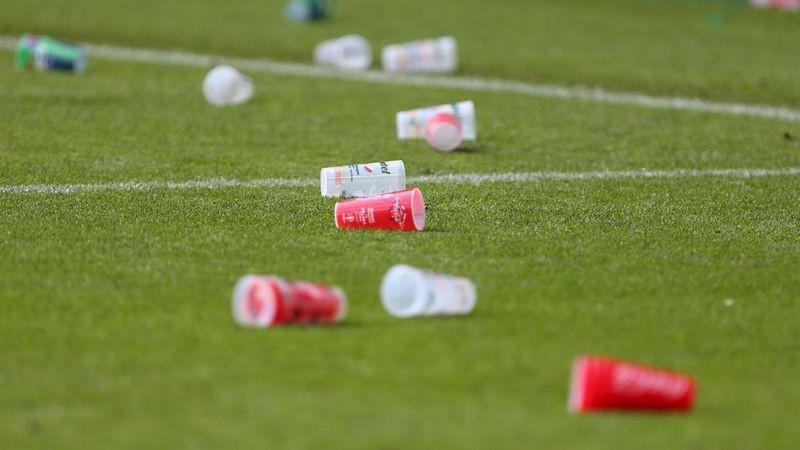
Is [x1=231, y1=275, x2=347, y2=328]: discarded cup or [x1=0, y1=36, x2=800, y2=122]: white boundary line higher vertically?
[x1=231, y1=275, x2=347, y2=328]: discarded cup

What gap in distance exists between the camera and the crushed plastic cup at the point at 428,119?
311 inches

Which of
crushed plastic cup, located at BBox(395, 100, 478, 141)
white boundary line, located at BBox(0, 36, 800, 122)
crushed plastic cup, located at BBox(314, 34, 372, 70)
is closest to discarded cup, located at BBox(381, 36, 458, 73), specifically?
white boundary line, located at BBox(0, 36, 800, 122)

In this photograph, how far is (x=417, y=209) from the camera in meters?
5.71

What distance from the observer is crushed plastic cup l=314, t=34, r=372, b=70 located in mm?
11961

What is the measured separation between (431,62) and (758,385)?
807 centimetres

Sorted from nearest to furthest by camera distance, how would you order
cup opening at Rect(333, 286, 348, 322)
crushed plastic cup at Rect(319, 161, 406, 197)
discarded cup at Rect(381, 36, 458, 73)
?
cup opening at Rect(333, 286, 348, 322), crushed plastic cup at Rect(319, 161, 406, 197), discarded cup at Rect(381, 36, 458, 73)

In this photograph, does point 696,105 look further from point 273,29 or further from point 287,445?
point 287,445

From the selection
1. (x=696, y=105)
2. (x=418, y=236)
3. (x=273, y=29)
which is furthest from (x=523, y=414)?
(x=273, y=29)

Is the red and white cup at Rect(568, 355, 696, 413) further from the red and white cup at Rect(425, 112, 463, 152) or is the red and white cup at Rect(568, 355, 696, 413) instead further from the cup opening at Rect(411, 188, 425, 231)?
the red and white cup at Rect(425, 112, 463, 152)

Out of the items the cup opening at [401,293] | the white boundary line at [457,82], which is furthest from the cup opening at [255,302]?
the white boundary line at [457,82]

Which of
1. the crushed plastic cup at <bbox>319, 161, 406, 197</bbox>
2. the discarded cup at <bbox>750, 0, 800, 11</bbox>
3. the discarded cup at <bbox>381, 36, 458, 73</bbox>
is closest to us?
the crushed plastic cup at <bbox>319, 161, 406, 197</bbox>

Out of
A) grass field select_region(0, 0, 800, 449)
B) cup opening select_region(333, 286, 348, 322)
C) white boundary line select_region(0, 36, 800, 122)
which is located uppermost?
cup opening select_region(333, 286, 348, 322)

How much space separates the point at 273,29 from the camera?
13633mm

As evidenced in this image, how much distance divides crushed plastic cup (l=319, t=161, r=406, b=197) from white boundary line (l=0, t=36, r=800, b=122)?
4.05m
